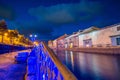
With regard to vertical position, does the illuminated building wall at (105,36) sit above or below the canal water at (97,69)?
above

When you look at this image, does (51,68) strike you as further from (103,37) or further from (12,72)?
(103,37)

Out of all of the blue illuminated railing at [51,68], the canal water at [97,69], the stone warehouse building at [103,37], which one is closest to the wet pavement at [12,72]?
the blue illuminated railing at [51,68]

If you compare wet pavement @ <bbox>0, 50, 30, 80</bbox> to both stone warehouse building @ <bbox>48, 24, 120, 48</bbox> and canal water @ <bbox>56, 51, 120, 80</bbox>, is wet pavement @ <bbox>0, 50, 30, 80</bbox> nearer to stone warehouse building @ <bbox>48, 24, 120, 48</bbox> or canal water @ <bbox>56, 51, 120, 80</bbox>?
canal water @ <bbox>56, 51, 120, 80</bbox>

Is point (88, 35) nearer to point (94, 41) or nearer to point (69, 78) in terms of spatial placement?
point (94, 41)

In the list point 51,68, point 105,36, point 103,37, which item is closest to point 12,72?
point 51,68

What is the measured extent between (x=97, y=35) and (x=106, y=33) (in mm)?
3551

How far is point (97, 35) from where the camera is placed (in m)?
33.1

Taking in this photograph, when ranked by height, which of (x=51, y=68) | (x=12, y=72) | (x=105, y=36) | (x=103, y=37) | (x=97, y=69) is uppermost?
(x=105, y=36)

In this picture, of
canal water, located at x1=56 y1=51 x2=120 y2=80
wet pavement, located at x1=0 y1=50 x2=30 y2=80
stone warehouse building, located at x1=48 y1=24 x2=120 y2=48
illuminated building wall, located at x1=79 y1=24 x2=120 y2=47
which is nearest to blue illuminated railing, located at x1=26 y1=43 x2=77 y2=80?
wet pavement, located at x1=0 y1=50 x2=30 y2=80

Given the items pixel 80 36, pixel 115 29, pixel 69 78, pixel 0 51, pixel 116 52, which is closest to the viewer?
pixel 69 78

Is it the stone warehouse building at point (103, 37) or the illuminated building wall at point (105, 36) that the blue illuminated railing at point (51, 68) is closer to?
the stone warehouse building at point (103, 37)

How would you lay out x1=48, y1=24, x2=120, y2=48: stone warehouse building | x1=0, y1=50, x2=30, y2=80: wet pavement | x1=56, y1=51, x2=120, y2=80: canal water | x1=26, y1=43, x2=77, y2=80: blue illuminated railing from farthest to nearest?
x1=48, y1=24, x2=120, y2=48: stone warehouse building, x1=56, y1=51, x2=120, y2=80: canal water, x1=0, y1=50, x2=30, y2=80: wet pavement, x1=26, y1=43, x2=77, y2=80: blue illuminated railing

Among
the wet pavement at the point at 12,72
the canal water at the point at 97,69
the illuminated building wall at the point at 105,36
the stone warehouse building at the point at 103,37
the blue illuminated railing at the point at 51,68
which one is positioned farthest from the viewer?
the illuminated building wall at the point at 105,36

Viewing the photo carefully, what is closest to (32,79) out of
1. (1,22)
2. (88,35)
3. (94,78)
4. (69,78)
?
(69,78)
